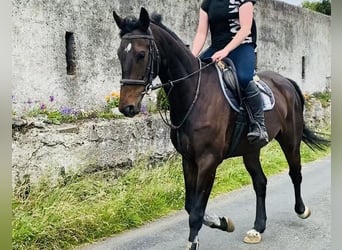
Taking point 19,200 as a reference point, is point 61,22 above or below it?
above

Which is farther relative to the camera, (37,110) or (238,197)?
(238,197)

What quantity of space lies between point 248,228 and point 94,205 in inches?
59.8

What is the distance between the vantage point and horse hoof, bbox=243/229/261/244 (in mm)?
4055

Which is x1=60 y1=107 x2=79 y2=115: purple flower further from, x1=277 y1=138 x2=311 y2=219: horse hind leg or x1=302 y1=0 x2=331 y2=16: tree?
x1=302 y1=0 x2=331 y2=16: tree

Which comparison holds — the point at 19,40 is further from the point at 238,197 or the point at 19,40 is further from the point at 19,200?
the point at 238,197

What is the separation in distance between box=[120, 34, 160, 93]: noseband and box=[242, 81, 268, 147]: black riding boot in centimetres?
89

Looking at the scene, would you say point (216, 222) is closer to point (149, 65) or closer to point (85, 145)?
point (149, 65)

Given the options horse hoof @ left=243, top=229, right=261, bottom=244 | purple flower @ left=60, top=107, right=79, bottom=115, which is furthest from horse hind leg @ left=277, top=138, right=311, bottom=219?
purple flower @ left=60, top=107, right=79, bottom=115

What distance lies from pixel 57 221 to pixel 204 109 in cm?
165

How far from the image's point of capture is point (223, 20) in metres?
3.72

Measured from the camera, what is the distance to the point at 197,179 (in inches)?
132

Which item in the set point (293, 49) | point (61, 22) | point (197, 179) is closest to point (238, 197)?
point (197, 179)

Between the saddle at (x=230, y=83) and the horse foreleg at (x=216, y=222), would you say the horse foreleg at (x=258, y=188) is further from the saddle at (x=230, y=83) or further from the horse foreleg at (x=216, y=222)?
the saddle at (x=230, y=83)

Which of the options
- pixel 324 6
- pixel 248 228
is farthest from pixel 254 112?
pixel 324 6
